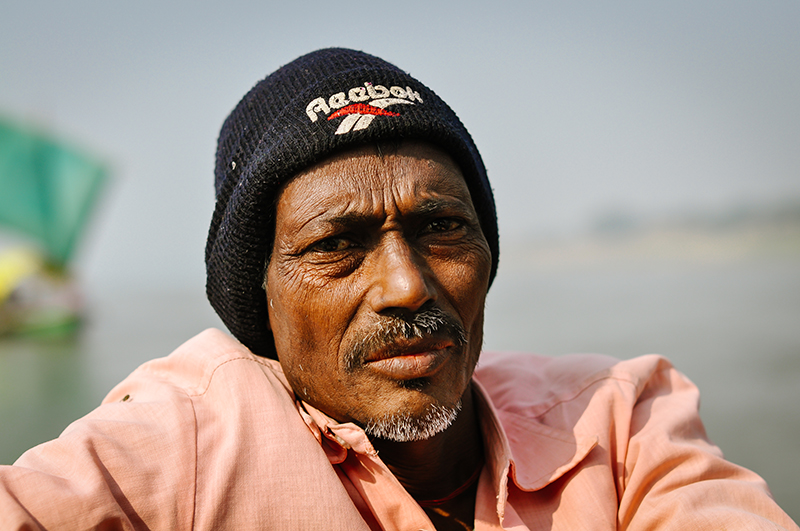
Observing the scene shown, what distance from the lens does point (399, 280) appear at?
1.82m

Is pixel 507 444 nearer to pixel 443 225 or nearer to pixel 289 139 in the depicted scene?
pixel 443 225

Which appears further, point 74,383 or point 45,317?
point 45,317

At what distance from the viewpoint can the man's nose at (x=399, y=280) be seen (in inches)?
71.1

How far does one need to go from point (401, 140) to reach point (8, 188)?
13.6 meters

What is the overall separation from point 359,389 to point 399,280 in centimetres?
35

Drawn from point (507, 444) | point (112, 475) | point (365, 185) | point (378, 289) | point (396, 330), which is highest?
point (365, 185)

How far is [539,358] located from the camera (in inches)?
109

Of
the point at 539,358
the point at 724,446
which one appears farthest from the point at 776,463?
the point at 539,358

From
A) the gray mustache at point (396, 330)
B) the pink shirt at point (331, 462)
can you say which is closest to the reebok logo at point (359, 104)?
the gray mustache at point (396, 330)

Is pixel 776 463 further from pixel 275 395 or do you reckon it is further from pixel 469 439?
pixel 275 395

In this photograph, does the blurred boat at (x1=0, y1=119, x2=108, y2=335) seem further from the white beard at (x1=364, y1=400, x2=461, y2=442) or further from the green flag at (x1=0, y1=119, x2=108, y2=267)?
the white beard at (x1=364, y1=400, x2=461, y2=442)

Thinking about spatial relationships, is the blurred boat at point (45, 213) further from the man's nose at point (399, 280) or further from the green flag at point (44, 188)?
the man's nose at point (399, 280)

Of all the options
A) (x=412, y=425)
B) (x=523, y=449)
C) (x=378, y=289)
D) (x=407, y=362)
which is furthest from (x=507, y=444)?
(x=378, y=289)

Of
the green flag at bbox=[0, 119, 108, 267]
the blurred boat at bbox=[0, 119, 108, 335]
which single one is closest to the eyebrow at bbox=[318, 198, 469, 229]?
the blurred boat at bbox=[0, 119, 108, 335]
